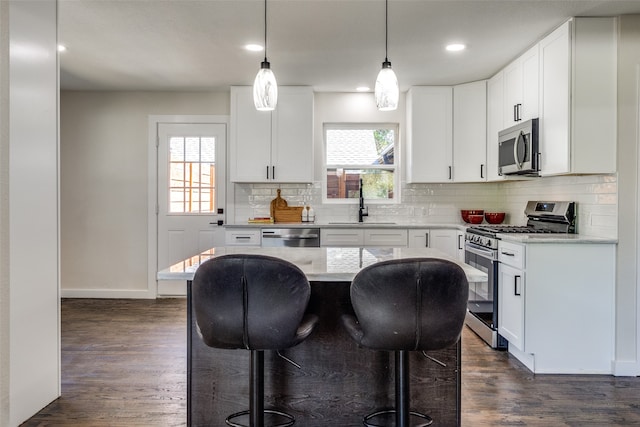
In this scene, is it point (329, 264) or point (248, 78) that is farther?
point (248, 78)

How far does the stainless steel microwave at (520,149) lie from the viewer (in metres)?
3.44

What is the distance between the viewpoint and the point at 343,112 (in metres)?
5.10

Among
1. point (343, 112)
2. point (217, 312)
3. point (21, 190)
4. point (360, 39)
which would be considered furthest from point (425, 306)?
point (343, 112)

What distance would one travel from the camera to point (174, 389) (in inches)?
107

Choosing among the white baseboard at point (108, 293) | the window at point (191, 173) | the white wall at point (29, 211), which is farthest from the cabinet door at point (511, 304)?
the white baseboard at point (108, 293)

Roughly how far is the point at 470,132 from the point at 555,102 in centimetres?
144

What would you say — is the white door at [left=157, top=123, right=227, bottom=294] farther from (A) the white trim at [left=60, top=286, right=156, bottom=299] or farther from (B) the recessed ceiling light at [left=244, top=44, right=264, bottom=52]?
(B) the recessed ceiling light at [left=244, top=44, right=264, bottom=52]

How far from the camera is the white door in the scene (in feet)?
16.9

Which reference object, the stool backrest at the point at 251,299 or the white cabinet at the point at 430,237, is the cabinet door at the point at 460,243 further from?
the stool backrest at the point at 251,299

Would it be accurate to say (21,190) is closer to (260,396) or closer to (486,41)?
(260,396)

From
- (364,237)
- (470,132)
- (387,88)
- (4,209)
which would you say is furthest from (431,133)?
(4,209)

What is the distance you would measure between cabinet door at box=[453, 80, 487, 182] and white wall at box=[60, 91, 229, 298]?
8.64 ft

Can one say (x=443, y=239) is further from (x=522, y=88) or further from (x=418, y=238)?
(x=522, y=88)

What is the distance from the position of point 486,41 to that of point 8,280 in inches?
141
